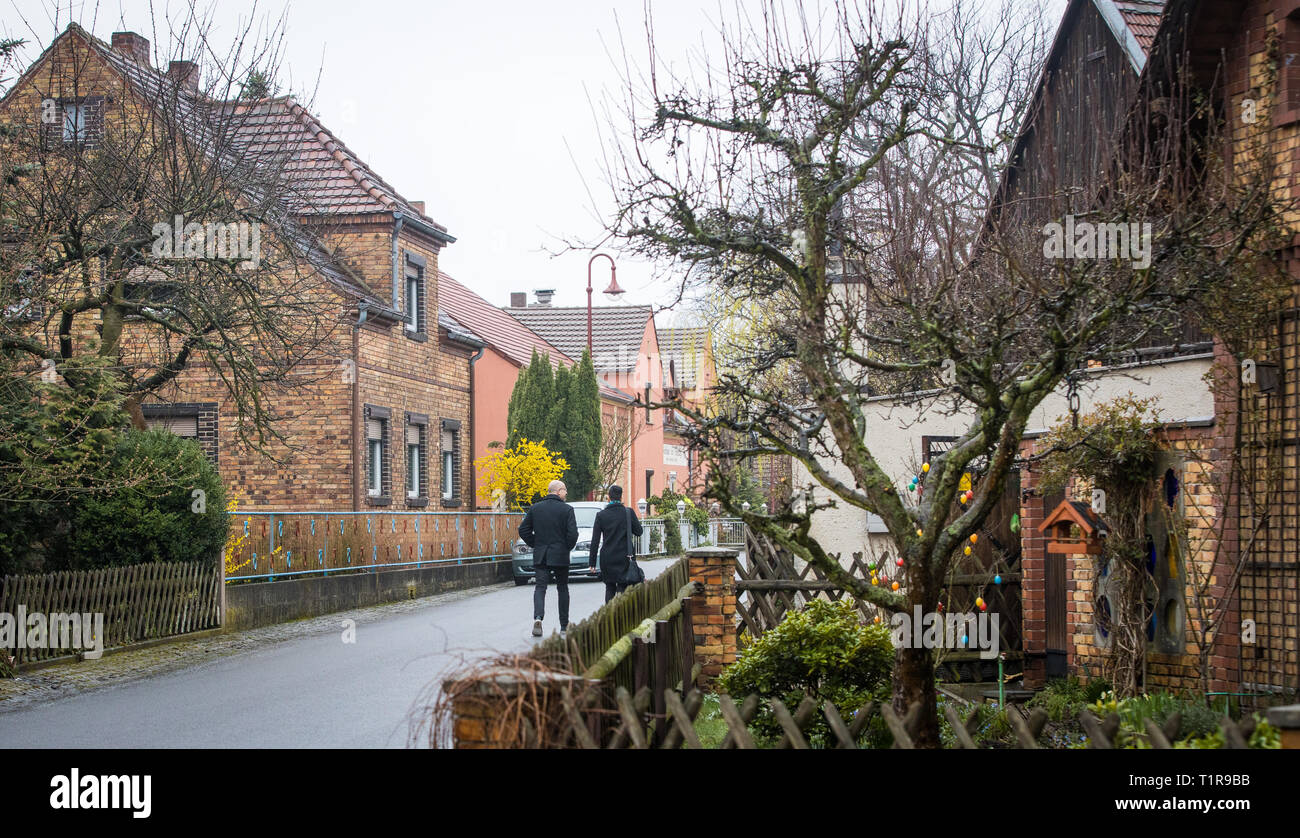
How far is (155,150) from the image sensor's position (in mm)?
16312

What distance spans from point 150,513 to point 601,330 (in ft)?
144

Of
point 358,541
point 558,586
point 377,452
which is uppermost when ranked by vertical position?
point 377,452

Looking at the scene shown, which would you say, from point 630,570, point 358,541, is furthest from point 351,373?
point 630,570

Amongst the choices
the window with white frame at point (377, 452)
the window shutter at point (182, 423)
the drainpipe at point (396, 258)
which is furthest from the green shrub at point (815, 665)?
the drainpipe at point (396, 258)

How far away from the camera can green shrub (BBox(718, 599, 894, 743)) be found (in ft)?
32.4

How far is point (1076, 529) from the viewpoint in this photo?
39.1ft

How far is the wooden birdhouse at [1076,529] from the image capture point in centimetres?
1164

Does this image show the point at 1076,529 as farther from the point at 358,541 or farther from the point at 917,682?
the point at 358,541

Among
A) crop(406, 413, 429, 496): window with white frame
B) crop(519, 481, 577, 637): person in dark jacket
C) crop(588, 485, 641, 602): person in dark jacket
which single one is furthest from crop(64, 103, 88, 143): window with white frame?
crop(406, 413, 429, 496): window with white frame

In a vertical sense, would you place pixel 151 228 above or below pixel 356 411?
above

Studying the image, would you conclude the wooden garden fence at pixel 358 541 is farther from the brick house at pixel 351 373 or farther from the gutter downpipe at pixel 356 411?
the brick house at pixel 351 373

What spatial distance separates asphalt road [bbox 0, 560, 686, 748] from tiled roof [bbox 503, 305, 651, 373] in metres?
40.4

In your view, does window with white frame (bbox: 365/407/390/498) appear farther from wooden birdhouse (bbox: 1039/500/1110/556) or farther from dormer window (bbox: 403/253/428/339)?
wooden birdhouse (bbox: 1039/500/1110/556)

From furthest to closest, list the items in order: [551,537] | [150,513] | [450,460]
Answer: [450,460]
[150,513]
[551,537]
